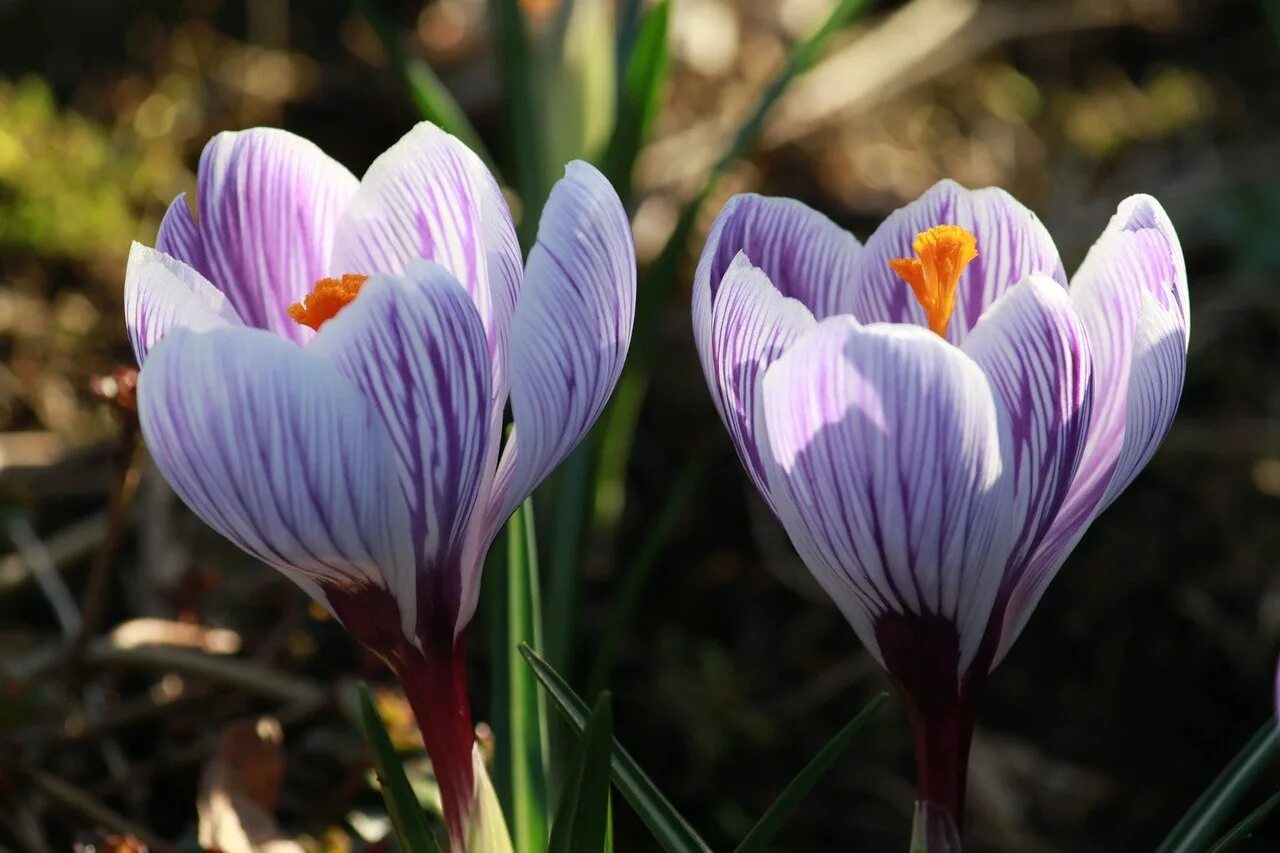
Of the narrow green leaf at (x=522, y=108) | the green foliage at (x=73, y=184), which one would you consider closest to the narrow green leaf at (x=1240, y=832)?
the narrow green leaf at (x=522, y=108)

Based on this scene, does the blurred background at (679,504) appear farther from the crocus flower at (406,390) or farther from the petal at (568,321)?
the petal at (568,321)

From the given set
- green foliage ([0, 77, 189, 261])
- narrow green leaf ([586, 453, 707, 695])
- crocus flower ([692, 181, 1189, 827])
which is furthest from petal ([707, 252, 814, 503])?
green foliage ([0, 77, 189, 261])

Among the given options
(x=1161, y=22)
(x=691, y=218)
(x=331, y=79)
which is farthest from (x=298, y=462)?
(x=1161, y=22)

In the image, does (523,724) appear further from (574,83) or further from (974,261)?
(574,83)

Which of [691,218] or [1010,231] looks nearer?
[1010,231]

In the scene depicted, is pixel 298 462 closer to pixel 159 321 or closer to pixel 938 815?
pixel 159 321
